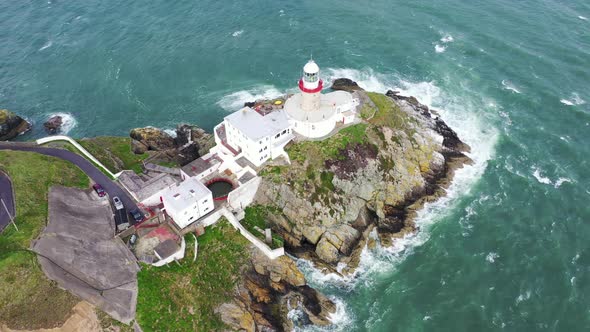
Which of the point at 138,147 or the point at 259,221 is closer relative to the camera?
the point at 259,221

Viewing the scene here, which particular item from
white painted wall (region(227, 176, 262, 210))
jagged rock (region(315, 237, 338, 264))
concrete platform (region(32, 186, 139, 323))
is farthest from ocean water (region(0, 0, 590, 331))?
concrete platform (region(32, 186, 139, 323))

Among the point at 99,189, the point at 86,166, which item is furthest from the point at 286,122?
the point at 86,166

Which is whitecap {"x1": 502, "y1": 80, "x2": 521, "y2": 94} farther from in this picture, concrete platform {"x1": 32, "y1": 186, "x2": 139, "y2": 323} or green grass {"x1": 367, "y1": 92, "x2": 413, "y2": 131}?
concrete platform {"x1": 32, "y1": 186, "x2": 139, "y2": 323}

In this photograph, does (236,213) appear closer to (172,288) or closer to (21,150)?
(172,288)

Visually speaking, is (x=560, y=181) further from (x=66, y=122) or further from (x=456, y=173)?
(x=66, y=122)

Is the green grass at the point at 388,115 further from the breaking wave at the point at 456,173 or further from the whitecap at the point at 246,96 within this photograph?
the whitecap at the point at 246,96

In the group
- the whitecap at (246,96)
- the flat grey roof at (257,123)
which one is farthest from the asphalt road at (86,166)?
the whitecap at (246,96)

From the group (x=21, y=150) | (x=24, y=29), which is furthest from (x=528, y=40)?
(x=24, y=29)
